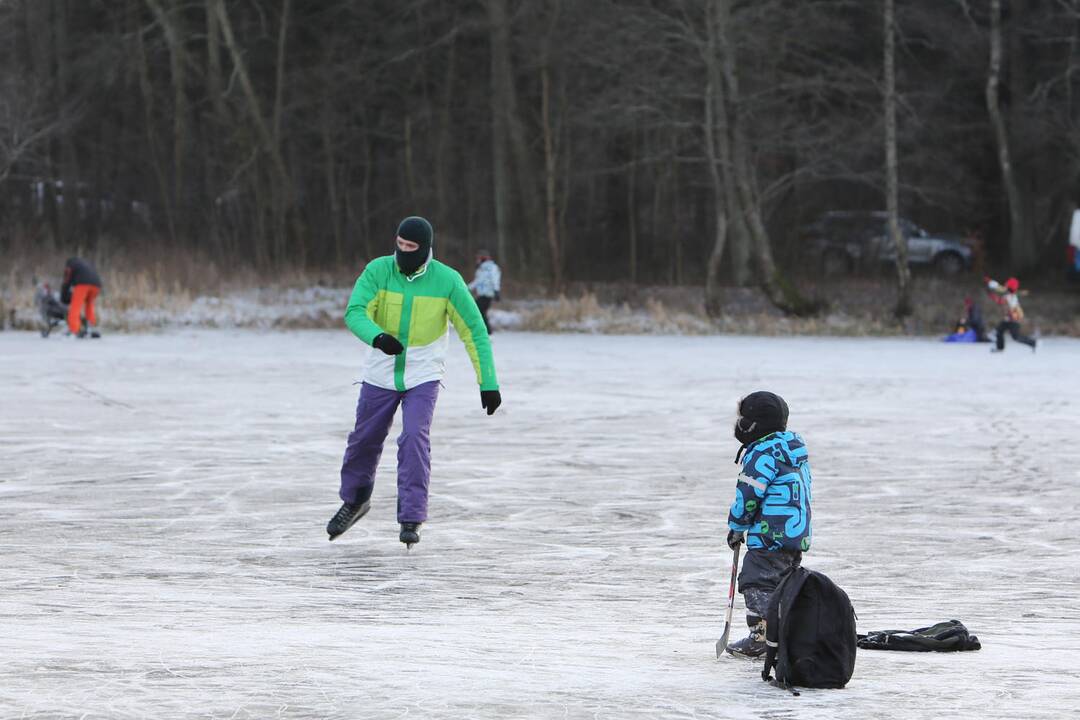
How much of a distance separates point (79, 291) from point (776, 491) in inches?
812

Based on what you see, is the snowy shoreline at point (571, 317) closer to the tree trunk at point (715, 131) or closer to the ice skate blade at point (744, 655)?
the tree trunk at point (715, 131)

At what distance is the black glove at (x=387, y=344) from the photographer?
27.4 feet

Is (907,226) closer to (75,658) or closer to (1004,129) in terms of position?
(1004,129)

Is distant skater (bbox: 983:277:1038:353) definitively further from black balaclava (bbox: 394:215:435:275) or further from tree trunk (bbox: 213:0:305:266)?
tree trunk (bbox: 213:0:305:266)

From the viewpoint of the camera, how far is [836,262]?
39281 millimetres

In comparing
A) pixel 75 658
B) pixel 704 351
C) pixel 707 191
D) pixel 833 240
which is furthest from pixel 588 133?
pixel 75 658

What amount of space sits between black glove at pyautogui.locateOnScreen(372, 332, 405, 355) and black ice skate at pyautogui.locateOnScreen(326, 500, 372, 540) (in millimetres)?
1012

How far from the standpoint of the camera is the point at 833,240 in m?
39.8

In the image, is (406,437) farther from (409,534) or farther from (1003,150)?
(1003,150)

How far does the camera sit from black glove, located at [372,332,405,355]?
835 cm

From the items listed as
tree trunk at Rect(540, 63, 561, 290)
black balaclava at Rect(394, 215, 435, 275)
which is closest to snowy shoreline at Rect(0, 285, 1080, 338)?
tree trunk at Rect(540, 63, 561, 290)

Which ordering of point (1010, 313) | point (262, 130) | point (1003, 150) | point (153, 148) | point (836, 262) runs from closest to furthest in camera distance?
point (1010, 313), point (1003, 150), point (262, 130), point (836, 262), point (153, 148)

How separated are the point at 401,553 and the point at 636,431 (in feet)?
18.9

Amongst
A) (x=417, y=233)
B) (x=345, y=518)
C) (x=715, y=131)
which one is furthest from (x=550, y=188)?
(x=417, y=233)
